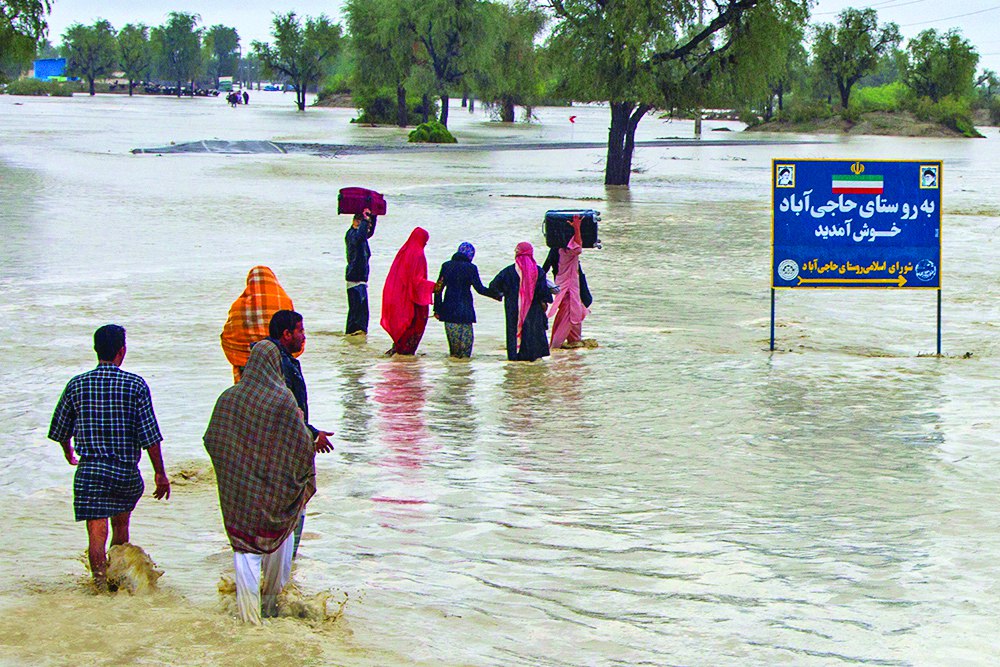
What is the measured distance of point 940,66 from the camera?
99500mm

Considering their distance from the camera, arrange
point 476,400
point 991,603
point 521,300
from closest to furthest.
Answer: point 991,603, point 476,400, point 521,300

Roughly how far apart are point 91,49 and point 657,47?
15037 cm

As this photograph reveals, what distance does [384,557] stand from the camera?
716cm

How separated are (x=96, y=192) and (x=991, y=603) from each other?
28.0m

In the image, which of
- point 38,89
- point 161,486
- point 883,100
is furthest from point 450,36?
point 38,89

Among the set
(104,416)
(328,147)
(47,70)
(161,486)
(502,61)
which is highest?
(47,70)

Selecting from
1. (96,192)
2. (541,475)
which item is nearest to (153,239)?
(96,192)

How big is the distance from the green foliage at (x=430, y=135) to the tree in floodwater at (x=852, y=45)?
149ft

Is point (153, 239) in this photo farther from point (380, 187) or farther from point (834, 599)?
point (834, 599)

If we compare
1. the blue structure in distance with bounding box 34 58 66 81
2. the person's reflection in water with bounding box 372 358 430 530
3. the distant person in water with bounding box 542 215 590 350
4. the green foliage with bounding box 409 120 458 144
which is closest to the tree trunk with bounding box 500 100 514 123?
the green foliage with bounding box 409 120 458 144

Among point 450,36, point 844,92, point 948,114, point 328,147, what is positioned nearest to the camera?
point 328,147

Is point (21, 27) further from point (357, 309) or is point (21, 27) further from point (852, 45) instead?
point (852, 45)

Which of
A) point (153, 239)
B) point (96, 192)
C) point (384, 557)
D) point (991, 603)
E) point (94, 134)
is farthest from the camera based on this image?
point (94, 134)

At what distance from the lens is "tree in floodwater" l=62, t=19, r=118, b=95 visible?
568 ft
